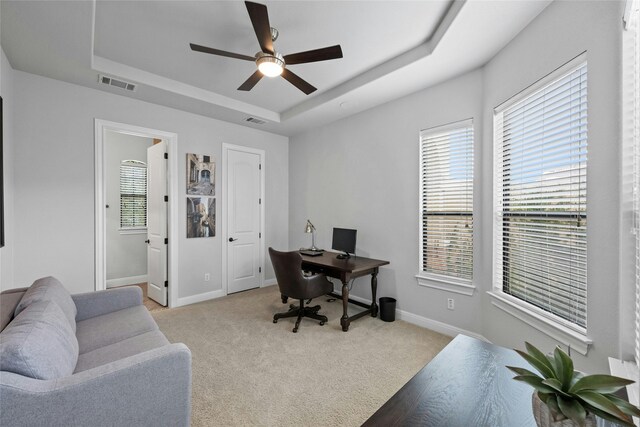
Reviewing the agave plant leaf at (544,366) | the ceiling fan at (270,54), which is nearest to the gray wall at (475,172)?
the agave plant leaf at (544,366)

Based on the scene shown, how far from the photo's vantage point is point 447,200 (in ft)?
10.1

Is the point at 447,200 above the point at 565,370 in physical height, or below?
above

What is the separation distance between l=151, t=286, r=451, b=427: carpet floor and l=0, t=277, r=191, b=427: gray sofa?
614mm

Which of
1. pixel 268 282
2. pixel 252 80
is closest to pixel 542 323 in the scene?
pixel 252 80

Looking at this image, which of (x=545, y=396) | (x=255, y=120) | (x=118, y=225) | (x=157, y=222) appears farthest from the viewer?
(x=118, y=225)

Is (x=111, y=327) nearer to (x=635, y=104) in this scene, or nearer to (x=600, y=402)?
(x=600, y=402)

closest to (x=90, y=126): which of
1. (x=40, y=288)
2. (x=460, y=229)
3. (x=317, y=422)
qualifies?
(x=40, y=288)

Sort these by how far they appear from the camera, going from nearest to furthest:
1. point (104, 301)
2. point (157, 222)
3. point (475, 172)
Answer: point (104, 301)
point (475, 172)
point (157, 222)

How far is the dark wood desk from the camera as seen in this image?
10.2 feet

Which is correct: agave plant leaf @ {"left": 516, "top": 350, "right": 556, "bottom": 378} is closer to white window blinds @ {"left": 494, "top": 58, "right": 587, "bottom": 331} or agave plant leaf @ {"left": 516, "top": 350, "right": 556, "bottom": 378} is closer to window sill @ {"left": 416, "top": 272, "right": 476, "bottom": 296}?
white window blinds @ {"left": 494, "top": 58, "right": 587, "bottom": 331}

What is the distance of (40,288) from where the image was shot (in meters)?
1.87

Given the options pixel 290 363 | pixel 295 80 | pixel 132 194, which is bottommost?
pixel 290 363

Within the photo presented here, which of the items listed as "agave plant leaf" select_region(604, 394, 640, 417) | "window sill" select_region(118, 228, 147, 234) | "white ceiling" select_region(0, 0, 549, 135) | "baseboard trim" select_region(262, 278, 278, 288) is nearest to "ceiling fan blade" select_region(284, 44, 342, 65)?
"white ceiling" select_region(0, 0, 549, 135)

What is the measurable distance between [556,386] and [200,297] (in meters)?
4.25
